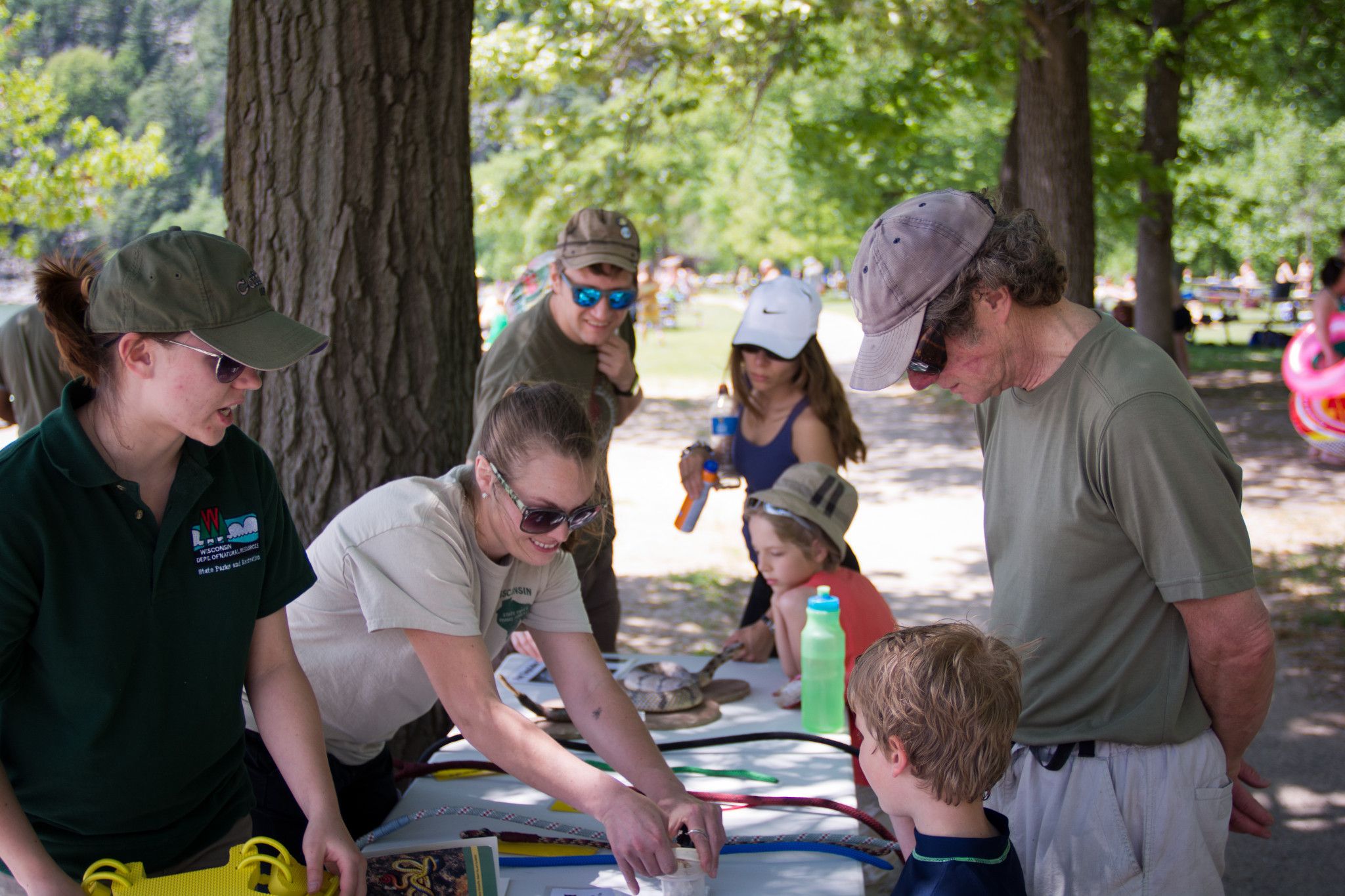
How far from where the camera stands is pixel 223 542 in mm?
1678

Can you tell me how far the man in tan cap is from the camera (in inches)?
128

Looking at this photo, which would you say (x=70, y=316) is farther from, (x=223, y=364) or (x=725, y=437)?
(x=725, y=437)

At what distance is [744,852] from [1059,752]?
22.5 inches

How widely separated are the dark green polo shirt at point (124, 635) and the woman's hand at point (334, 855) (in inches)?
8.5

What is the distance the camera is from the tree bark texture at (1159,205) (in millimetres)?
11500

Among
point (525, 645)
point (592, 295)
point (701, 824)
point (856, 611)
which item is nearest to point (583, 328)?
point (592, 295)

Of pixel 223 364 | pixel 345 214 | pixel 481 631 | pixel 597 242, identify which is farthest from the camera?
pixel 597 242

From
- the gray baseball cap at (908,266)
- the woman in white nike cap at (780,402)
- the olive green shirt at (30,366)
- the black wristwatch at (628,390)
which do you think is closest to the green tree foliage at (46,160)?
the olive green shirt at (30,366)

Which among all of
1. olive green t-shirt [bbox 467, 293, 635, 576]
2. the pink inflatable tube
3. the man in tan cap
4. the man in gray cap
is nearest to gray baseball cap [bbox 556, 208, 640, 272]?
the man in tan cap

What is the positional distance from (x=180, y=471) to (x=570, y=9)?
8.61m

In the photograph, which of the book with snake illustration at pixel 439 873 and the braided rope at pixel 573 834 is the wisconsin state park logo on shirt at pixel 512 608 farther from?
the book with snake illustration at pixel 439 873

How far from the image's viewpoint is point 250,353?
1561 mm

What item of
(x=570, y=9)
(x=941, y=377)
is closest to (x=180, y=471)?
(x=941, y=377)

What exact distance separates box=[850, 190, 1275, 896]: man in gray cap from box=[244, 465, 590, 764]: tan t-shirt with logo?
2.49 ft
